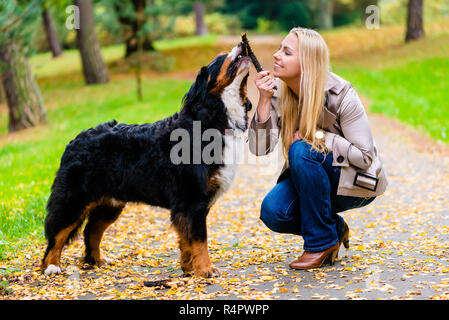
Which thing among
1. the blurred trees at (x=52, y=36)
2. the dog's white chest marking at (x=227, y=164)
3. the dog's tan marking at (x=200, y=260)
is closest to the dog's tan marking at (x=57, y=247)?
the dog's tan marking at (x=200, y=260)

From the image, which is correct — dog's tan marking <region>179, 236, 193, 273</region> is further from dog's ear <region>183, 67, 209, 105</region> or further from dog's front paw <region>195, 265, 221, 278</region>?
dog's ear <region>183, 67, 209, 105</region>

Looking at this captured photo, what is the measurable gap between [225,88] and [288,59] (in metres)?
0.59

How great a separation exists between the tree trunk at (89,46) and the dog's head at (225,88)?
63.8ft

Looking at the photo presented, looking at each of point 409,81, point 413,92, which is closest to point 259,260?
point 413,92

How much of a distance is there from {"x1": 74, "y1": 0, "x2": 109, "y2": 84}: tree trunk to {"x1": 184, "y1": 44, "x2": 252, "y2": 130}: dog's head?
63.8 ft

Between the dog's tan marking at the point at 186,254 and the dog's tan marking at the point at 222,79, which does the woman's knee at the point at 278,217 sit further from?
the dog's tan marking at the point at 222,79

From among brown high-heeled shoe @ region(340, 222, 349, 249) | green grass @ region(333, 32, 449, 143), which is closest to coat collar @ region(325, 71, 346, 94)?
brown high-heeled shoe @ region(340, 222, 349, 249)

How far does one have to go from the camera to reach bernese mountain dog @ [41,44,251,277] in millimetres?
4297

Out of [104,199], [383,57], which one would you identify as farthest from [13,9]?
[383,57]

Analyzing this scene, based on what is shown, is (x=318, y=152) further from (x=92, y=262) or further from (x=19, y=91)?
(x=19, y=91)

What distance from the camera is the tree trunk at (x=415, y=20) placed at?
25.2 metres

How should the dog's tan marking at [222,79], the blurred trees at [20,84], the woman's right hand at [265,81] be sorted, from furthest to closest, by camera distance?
the blurred trees at [20,84] → the woman's right hand at [265,81] → the dog's tan marking at [222,79]

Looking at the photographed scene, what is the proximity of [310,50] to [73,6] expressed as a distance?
65.7 ft

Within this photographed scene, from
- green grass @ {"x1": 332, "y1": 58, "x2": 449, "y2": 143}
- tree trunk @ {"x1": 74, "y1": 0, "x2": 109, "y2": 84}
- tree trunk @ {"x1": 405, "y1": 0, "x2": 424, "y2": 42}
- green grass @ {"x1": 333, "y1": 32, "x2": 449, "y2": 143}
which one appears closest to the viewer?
green grass @ {"x1": 332, "y1": 58, "x2": 449, "y2": 143}
